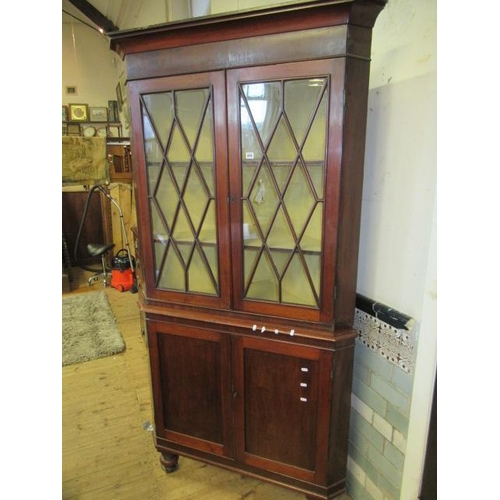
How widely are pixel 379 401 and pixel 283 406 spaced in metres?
0.39

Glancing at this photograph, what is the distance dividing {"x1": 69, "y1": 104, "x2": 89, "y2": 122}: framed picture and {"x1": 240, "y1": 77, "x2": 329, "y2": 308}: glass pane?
5.15 meters

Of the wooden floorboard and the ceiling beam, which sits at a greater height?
the ceiling beam

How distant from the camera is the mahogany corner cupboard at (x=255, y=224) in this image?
116 cm

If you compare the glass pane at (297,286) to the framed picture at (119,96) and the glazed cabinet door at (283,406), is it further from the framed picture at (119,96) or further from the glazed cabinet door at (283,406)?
the framed picture at (119,96)

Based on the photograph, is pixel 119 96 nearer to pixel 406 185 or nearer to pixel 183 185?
pixel 183 185

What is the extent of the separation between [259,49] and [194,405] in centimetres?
149

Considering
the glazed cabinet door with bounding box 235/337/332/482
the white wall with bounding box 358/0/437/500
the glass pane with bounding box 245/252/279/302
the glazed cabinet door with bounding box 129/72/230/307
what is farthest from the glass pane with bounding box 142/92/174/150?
the glazed cabinet door with bounding box 235/337/332/482

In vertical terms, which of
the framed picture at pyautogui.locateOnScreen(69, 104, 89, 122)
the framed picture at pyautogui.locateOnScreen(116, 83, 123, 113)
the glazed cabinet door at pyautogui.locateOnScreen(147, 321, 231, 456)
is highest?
the framed picture at pyautogui.locateOnScreen(116, 83, 123, 113)

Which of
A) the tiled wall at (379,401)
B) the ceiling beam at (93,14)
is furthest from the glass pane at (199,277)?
the ceiling beam at (93,14)

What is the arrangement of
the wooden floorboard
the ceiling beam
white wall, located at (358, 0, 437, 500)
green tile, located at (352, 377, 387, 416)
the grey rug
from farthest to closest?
the ceiling beam → the grey rug → the wooden floorboard → green tile, located at (352, 377, 387, 416) → white wall, located at (358, 0, 437, 500)

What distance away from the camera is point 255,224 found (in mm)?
1358

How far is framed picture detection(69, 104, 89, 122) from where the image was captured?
539 centimetres

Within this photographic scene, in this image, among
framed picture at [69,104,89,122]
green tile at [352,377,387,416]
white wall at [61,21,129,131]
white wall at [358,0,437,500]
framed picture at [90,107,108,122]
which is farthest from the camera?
framed picture at [90,107,108,122]

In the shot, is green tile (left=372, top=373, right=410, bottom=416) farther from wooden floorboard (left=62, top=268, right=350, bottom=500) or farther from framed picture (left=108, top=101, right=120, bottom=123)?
framed picture (left=108, top=101, right=120, bottom=123)
